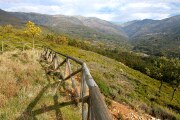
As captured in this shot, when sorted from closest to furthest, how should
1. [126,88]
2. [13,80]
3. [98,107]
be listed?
[98,107] < [13,80] < [126,88]

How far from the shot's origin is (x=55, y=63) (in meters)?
13.8

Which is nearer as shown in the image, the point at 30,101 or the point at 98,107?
the point at 98,107

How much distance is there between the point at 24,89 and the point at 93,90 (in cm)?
404

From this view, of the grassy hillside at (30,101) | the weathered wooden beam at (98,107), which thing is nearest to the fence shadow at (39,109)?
the grassy hillside at (30,101)

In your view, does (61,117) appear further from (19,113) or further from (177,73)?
(177,73)

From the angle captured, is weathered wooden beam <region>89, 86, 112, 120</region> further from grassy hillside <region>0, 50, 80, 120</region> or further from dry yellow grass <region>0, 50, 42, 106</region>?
dry yellow grass <region>0, 50, 42, 106</region>

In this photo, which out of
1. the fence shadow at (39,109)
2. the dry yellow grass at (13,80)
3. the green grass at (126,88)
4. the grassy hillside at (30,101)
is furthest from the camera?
the green grass at (126,88)

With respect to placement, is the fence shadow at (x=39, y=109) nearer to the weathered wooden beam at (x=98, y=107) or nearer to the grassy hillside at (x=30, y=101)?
the grassy hillside at (x=30, y=101)

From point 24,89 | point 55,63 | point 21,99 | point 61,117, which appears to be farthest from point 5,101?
point 55,63

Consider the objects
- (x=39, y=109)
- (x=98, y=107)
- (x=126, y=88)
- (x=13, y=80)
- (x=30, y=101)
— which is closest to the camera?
(x=98, y=107)

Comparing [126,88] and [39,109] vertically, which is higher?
[39,109]

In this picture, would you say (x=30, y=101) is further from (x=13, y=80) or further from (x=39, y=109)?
(x=13, y=80)

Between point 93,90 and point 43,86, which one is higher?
point 93,90

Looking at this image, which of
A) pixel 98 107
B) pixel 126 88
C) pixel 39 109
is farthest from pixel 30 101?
pixel 126 88
